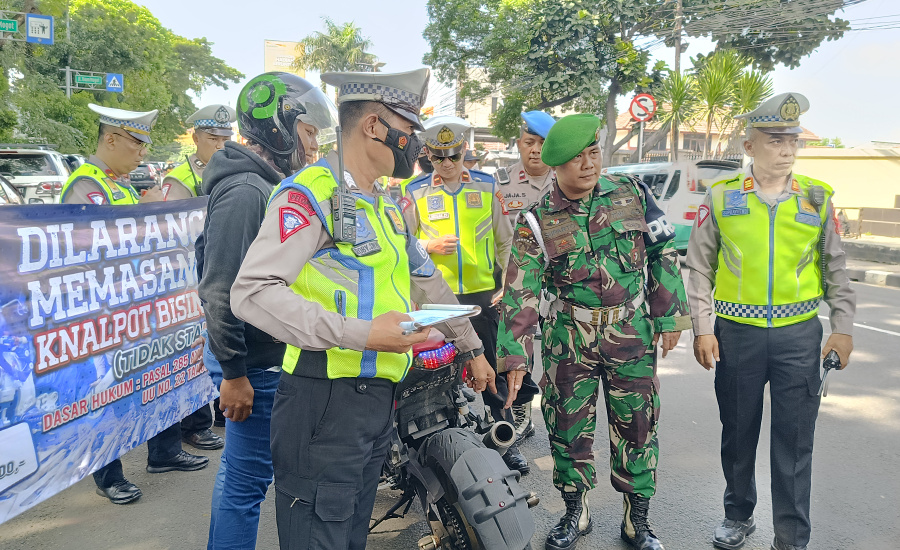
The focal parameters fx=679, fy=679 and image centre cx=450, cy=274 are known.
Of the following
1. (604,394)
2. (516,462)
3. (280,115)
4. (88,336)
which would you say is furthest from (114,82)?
(604,394)

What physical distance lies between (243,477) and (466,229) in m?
2.25

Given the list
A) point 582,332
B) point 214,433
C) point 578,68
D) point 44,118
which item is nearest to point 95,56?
point 44,118

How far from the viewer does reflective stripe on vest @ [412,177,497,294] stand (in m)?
4.28

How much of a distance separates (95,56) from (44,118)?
13.6 m

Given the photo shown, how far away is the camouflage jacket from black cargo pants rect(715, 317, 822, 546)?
33 cm

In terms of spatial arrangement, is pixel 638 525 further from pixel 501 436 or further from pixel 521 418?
pixel 521 418

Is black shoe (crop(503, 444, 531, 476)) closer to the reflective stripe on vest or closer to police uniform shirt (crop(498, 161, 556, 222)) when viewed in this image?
the reflective stripe on vest

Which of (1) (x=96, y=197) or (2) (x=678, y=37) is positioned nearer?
(1) (x=96, y=197)

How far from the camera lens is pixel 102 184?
432cm

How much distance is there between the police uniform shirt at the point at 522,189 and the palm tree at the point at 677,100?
16.7m

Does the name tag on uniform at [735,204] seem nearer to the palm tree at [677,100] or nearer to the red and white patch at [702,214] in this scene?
the red and white patch at [702,214]

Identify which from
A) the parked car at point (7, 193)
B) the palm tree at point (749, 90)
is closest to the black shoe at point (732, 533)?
the parked car at point (7, 193)

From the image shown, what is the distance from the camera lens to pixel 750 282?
3084mm

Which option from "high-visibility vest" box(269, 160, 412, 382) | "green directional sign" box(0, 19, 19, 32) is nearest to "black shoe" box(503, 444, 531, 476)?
"high-visibility vest" box(269, 160, 412, 382)
